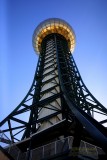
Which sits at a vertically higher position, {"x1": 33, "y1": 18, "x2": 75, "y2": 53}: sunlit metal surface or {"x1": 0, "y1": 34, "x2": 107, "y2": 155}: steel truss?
{"x1": 33, "y1": 18, "x2": 75, "y2": 53}: sunlit metal surface

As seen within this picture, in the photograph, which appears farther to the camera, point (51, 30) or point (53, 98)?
point (51, 30)

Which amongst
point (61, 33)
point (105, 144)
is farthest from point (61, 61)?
point (105, 144)

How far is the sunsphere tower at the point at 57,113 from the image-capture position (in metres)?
6.27

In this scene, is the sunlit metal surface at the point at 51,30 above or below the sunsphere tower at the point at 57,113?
above

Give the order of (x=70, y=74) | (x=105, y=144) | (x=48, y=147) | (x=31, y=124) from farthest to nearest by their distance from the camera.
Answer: (x=70, y=74) → (x=31, y=124) → (x=48, y=147) → (x=105, y=144)

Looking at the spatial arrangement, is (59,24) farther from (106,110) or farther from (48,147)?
(48,147)

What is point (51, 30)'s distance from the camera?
36.4 metres

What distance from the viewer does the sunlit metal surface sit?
119 ft

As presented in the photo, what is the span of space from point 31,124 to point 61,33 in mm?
21733

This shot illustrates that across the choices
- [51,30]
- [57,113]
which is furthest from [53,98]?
[51,30]

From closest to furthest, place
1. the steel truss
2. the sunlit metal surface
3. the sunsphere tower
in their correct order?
the sunsphere tower < the steel truss < the sunlit metal surface

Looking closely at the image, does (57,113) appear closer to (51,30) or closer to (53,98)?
(53,98)

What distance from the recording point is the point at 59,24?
119 ft

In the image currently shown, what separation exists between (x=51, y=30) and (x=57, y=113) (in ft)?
69.7
